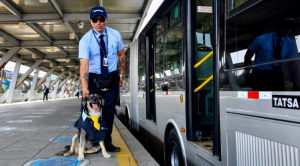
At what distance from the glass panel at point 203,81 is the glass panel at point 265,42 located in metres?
1.25

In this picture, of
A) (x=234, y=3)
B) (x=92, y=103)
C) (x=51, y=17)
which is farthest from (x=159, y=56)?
(x=51, y=17)

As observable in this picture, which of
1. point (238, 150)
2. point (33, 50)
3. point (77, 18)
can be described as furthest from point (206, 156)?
point (33, 50)

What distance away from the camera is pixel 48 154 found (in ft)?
15.4

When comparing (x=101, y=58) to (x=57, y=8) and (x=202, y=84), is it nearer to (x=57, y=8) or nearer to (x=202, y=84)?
(x=202, y=84)

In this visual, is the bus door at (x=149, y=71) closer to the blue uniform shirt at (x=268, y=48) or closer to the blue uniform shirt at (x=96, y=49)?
the blue uniform shirt at (x=96, y=49)

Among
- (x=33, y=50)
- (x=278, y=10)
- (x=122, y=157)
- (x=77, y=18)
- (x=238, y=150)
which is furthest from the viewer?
(x=33, y=50)

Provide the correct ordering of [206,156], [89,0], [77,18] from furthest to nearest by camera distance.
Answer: [77,18], [89,0], [206,156]

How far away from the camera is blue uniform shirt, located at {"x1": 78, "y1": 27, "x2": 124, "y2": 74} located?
4336mm

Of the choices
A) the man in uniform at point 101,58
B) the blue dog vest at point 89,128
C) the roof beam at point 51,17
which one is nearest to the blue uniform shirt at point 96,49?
the man in uniform at point 101,58

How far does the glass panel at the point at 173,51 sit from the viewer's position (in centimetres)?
415

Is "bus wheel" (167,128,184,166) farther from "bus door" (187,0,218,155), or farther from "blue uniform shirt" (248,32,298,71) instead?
"blue uniform shirt" (248,32,298,71)

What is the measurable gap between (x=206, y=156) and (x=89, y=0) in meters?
11.4

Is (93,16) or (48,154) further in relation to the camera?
(48,154)

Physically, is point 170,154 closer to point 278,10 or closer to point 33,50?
point 278,10
